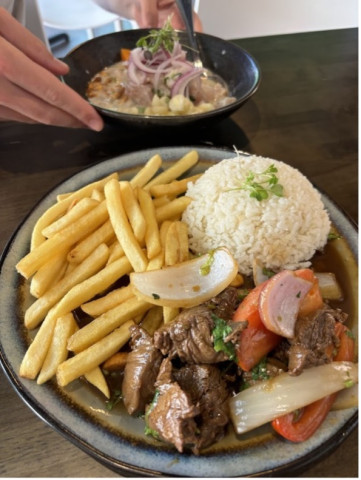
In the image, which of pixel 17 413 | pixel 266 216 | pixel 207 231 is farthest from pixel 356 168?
pixel 17 413

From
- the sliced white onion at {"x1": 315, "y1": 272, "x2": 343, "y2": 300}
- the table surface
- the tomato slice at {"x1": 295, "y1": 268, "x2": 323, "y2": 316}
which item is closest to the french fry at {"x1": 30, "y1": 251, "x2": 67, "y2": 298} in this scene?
the table surface

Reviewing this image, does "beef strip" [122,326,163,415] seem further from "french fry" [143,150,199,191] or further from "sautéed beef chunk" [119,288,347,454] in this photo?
"french fry" [143,150,199,191]

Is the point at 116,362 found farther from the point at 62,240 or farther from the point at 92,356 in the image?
the point at 62,240

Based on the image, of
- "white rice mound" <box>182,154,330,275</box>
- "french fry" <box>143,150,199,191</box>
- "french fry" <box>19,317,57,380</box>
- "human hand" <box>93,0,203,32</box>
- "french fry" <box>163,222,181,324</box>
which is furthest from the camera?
"human hand" <box>93,0,203,32</box>

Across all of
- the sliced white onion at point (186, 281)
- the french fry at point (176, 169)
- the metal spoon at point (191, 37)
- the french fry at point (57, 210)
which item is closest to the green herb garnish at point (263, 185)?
the french fry at point (176, 169)

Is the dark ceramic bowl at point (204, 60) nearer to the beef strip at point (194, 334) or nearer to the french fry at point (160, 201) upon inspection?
the french fry at point (160, 201)

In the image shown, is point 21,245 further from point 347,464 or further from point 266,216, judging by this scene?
point 347,464
